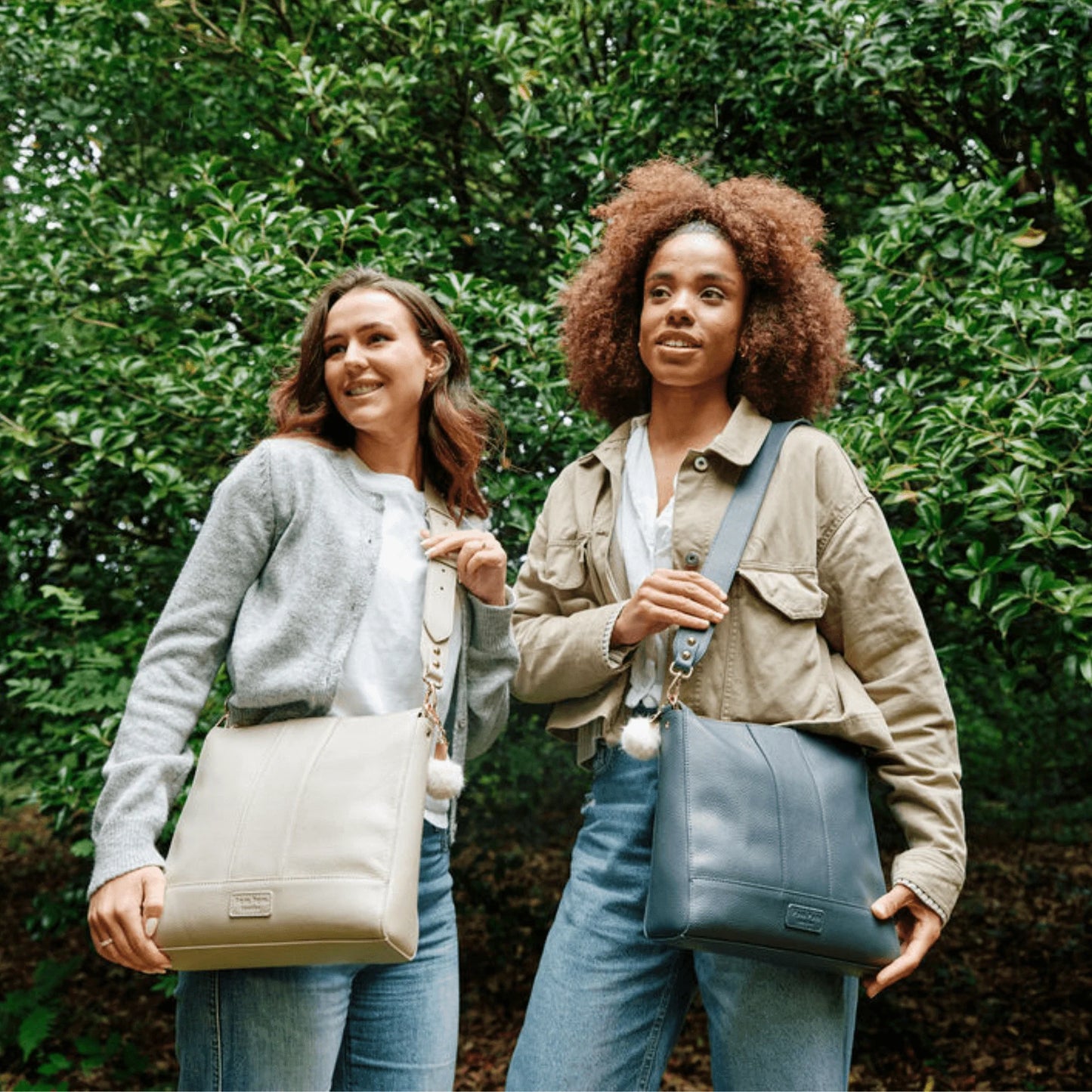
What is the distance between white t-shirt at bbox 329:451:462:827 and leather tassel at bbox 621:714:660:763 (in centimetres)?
35

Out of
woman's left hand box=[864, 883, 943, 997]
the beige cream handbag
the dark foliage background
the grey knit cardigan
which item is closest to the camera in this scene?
the beige cream handbag

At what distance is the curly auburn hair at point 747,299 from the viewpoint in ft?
7.27

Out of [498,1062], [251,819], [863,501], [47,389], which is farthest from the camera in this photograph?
[498,1062]

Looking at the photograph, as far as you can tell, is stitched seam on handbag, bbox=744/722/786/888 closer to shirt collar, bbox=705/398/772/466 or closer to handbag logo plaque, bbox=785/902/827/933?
handbag logo plaque, bbox=785/902/827/933

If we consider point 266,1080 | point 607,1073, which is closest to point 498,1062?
point 607,1073

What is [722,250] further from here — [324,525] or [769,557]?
[324,525]

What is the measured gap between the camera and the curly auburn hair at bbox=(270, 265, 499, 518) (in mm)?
2164

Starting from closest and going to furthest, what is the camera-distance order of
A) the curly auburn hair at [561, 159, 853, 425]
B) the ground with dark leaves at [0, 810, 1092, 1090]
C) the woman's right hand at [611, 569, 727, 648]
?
the woman's right hand at [611, 569, 727, 648], the curly auburn hair at [561, 159, 853, 425], the ground with dark leaves at [0, 810, 1092, 1090]

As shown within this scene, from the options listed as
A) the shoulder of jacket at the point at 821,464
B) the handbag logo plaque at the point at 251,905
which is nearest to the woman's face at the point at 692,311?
the shoulder of jacket at the point at 821,464

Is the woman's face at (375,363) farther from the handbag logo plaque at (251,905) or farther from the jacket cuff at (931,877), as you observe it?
the jacket cuff at (931,877)

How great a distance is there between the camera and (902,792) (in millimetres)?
1937

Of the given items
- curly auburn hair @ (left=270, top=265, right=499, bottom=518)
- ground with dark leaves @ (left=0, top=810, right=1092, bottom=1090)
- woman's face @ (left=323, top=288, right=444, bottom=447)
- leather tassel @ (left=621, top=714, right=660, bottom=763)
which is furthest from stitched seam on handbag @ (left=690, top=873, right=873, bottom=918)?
ground with dark leaves @ (left=0, top=810, right=1092, bottom=1090)

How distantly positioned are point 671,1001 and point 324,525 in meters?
1.12

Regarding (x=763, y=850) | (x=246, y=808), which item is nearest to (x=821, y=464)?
(x=763, y=850)
